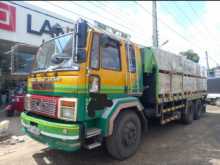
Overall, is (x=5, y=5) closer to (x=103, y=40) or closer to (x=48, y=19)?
(x=48, y=19)

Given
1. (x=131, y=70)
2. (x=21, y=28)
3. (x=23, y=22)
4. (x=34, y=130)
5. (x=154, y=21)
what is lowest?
(x=34, y=130)

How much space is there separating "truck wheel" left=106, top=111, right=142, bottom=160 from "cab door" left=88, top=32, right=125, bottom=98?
1.84 feet

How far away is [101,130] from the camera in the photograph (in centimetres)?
364

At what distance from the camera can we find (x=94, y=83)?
3.62 m

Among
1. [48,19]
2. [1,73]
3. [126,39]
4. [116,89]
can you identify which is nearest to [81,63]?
[116,89]

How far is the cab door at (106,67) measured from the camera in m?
3.64

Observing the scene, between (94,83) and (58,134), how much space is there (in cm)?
107

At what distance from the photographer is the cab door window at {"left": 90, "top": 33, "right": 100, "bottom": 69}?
142 inches

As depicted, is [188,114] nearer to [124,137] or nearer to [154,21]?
[124,137]

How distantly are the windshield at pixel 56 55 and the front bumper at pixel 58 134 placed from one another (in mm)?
1000

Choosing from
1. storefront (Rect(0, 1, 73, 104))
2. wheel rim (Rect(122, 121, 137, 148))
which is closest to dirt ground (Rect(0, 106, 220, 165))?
wheel rim (Rect(122, 121, 137, 148))

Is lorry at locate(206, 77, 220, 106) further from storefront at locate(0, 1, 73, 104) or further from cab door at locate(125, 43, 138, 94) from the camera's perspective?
cab door at locate(125, 43, 138, 94)

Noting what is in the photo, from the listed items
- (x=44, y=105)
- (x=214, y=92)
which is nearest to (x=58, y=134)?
(x=44, y=105)

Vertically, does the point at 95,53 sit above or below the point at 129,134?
above
